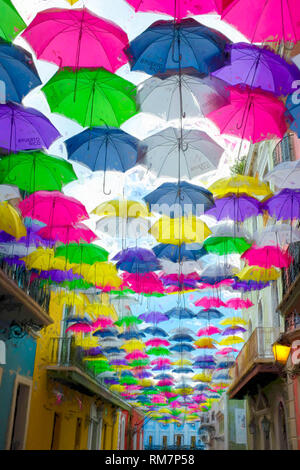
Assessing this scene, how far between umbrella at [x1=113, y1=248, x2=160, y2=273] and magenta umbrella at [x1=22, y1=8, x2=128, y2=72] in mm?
5766

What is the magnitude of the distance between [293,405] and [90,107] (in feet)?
30.0

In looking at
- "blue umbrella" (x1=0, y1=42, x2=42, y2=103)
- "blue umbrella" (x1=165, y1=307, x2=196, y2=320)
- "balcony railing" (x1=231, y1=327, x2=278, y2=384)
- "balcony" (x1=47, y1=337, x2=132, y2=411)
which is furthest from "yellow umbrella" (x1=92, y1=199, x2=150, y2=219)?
"balcony" (x1=47, y1=337, x2=132, y2=411)

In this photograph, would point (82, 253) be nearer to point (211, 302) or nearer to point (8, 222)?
point (8, 222)

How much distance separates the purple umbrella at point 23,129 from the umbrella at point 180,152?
1590mm

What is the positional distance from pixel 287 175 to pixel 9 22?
15.7 feet

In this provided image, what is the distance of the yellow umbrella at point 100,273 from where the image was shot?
1148cm

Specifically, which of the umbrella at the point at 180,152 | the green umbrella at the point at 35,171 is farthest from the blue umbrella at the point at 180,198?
the green umbrella at the point at 35,171

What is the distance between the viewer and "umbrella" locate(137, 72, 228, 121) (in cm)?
634

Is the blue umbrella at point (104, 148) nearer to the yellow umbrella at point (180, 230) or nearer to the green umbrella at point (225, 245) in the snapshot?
the yellow umbrella at point (180, 230)

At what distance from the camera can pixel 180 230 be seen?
952cm

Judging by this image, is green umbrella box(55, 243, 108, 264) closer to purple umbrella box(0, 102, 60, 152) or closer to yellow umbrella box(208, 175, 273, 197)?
yellow umbrella box(208, 175, 273, 197)

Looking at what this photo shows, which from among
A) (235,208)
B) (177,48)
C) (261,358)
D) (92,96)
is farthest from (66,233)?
(261,358)
